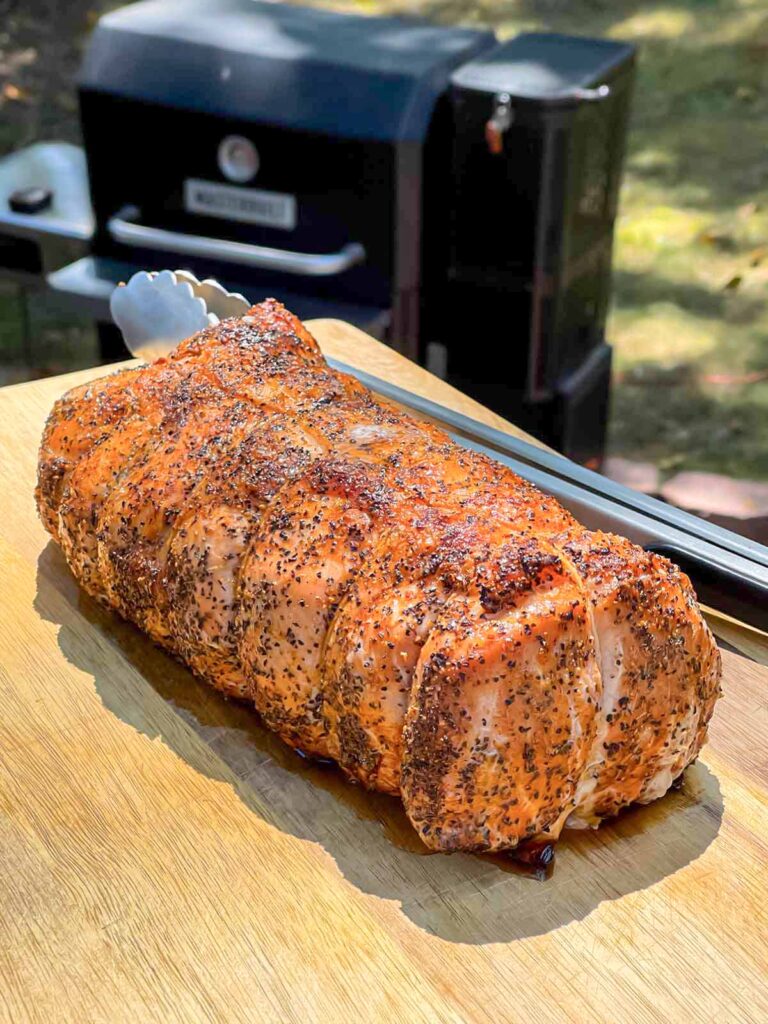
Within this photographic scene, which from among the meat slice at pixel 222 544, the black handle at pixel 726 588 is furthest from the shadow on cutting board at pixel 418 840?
the black handle at pixel 726 588

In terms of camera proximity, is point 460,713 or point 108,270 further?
point 108,270

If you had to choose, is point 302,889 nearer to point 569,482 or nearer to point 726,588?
point 726,588

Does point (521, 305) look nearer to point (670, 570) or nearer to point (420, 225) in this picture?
point (420, 225)

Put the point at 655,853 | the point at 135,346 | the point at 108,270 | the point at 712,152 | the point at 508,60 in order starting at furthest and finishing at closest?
the point at 712,152 < the point at 108,270 < the point at 508,60 < the point at 135,346 < the point at 655,853

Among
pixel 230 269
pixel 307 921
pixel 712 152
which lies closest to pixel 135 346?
pixel 230 269

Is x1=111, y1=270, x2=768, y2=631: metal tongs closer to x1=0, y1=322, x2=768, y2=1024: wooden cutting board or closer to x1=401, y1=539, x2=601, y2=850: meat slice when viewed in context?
x1=0, y1=322, x2=768, y2=1024: wooden cutting board

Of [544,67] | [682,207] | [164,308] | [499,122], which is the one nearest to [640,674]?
[164,308]

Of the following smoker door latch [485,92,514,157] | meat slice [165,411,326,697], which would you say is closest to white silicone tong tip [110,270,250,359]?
meat slice [165,411,326,697]
